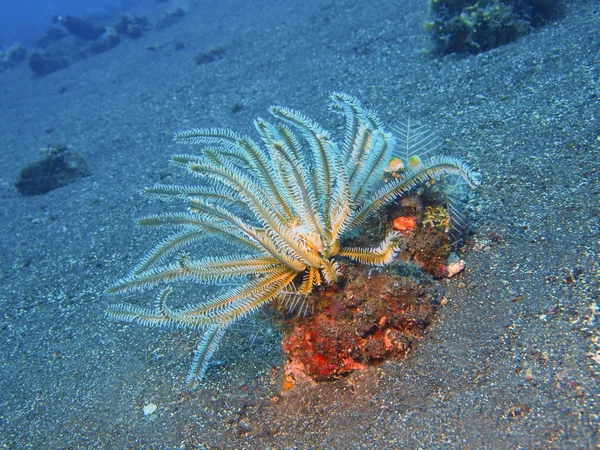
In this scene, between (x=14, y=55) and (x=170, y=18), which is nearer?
(x=170, y=18)

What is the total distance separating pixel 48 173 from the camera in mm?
8328

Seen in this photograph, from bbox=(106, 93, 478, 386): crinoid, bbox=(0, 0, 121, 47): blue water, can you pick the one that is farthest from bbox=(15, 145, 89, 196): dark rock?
bbox=(0, 0, 121, 47): blue water

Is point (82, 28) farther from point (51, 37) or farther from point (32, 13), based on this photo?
point (32, 13)

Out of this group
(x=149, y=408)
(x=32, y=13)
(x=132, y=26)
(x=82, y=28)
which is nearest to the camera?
(x=149, y=408)

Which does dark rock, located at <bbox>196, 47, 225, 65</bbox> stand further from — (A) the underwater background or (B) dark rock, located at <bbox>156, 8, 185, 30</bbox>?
(B) dark rock, located at <bbox>156, 8, 185, 30</bbox>

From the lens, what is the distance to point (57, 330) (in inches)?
175

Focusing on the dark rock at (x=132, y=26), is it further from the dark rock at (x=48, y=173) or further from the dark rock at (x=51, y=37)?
the dark rock at (x=48, y=173)

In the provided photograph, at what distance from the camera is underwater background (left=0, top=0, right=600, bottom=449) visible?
2436 millimetres

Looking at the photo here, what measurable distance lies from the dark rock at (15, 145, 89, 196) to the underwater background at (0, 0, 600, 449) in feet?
0.14

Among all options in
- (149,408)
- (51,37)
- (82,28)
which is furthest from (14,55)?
(149,408)

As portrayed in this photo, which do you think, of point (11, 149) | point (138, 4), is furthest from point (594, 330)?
point (138, 4)

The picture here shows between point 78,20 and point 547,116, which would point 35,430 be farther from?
point 78,20

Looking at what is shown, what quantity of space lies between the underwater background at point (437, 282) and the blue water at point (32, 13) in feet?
91.9

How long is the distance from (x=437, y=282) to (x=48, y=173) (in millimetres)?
8478
